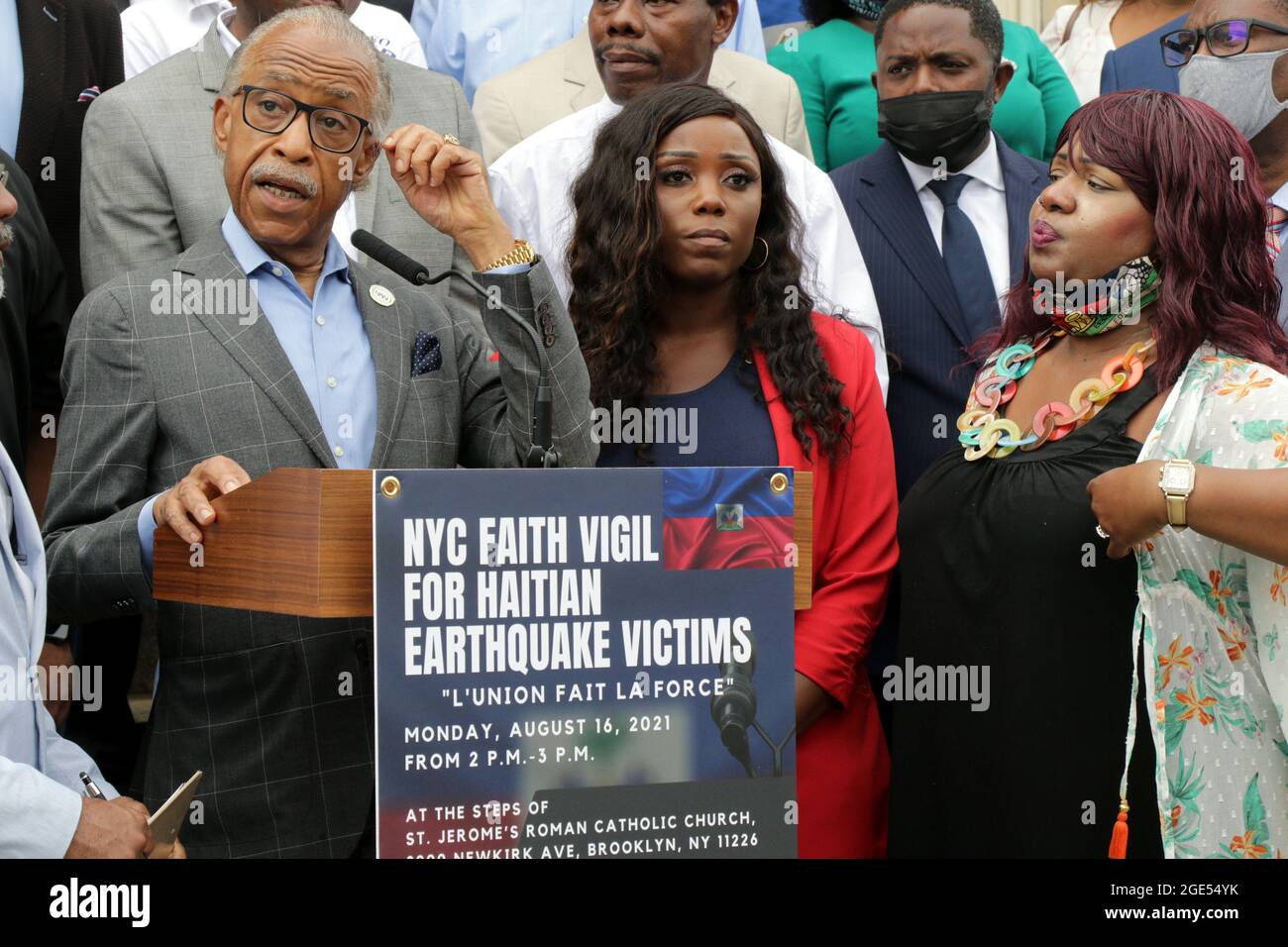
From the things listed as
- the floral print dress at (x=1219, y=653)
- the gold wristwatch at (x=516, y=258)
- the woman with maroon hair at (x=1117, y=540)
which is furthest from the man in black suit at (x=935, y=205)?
the gold wristwatch at (x=516, y=258)

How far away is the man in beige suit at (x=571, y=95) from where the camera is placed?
546cm

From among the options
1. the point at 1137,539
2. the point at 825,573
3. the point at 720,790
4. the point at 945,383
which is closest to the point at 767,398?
the point at 825,573

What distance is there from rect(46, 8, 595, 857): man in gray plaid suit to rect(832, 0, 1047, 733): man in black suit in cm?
158

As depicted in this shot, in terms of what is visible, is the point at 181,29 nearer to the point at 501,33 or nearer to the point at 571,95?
the point at 501,33

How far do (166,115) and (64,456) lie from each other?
145 centimetres

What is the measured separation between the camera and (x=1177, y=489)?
322 centimetres

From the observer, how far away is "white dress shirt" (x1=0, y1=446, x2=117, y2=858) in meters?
2.62

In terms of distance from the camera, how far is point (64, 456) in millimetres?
3328

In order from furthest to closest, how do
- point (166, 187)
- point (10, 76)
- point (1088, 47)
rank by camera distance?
1. point (1088, 47)
2. point (10, 76)
3. point (166, 187)

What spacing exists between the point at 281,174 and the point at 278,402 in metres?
0.54

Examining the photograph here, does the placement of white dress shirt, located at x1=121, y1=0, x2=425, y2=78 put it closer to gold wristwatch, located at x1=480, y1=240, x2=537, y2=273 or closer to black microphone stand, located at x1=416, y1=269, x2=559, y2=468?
gold wristwatch, located at x1=480, y1=240, x2=537, y2=273

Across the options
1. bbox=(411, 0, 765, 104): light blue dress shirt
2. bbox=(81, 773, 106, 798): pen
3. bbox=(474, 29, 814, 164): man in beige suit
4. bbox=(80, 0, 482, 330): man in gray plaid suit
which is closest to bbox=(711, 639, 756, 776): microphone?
bbox=(81, 773, 106, 798): pen

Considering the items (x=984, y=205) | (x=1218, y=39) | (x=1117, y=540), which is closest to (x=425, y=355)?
(x=1117, y=540)
